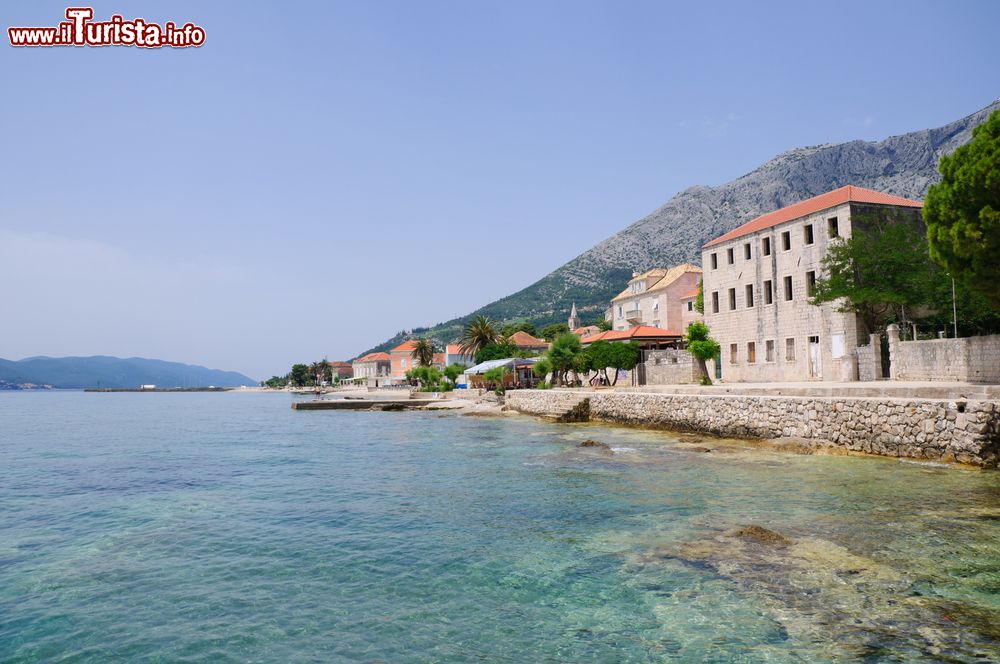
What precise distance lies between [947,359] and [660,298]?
42.1m

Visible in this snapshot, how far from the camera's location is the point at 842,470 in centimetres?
1572

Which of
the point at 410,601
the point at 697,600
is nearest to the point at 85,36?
the point at 410,601

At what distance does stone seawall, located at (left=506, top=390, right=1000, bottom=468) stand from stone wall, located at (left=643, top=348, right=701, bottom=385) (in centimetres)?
1199

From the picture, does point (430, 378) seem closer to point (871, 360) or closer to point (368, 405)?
point (368, 405)

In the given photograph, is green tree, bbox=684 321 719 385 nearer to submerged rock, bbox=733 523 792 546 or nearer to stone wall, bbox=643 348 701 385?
stone wall, bbox=643 348 701 385

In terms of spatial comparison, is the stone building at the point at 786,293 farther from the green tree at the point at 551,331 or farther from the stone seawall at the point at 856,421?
the green tree at the point at 551,331

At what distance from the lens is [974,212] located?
742 inches

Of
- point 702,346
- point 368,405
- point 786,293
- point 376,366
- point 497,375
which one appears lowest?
point 368,405

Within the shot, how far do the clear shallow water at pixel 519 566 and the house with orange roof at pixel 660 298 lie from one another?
46.9 m

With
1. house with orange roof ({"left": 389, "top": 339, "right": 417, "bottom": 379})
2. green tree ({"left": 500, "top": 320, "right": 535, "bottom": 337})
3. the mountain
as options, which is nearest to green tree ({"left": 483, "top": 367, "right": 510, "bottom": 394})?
green tree ({"left": 500, "top": 320, "right": 535, "bottom": 337})

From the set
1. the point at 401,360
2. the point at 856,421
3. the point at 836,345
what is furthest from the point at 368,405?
the point at 401,360

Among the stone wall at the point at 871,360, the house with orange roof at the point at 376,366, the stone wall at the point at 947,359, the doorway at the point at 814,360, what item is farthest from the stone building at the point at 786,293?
the house with orange roof at the point at 376,366

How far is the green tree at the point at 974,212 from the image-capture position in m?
18.1

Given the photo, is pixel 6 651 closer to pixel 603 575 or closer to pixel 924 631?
pixel 603 575
